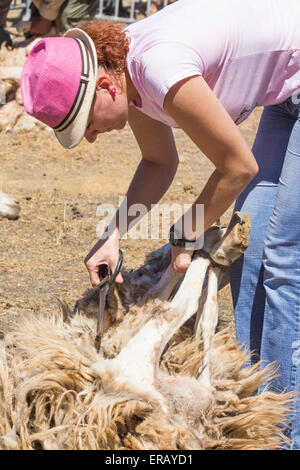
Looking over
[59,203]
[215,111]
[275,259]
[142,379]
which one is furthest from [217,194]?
[59,203]

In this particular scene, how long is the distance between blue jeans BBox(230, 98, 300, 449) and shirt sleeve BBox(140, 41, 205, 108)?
598 millimetres

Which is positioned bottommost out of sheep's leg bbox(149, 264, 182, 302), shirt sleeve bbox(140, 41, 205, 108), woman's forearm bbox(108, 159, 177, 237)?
sheep's leg bbox(149, 264, 182, 302)

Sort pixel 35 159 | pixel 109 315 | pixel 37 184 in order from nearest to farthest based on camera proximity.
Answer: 1. pixel 109 315
2. pixel 37 184
3. pixel 35 159

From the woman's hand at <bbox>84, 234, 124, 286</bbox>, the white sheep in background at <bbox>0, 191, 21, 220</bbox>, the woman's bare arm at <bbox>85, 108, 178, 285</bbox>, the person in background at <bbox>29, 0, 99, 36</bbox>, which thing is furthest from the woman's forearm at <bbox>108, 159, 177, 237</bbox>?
the person in background at <bbox>29, 0, 99, 36</bbox>

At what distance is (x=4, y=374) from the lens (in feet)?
7.84

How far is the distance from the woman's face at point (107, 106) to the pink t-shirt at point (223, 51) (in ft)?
0.22

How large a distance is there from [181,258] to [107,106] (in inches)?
24.2

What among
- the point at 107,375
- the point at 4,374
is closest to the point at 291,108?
the point at 107,375

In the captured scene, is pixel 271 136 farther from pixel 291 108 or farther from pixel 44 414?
pixel 44 414

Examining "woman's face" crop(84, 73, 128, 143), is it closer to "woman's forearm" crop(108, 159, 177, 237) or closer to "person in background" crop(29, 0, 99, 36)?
"woman's forearm" crop(108, 159, 177, 237)

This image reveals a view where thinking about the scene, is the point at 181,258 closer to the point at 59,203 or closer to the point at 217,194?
the point at 217,194

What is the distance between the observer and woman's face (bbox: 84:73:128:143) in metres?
2.30

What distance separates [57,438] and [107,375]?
0.25m

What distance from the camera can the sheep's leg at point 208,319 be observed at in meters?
2.49
